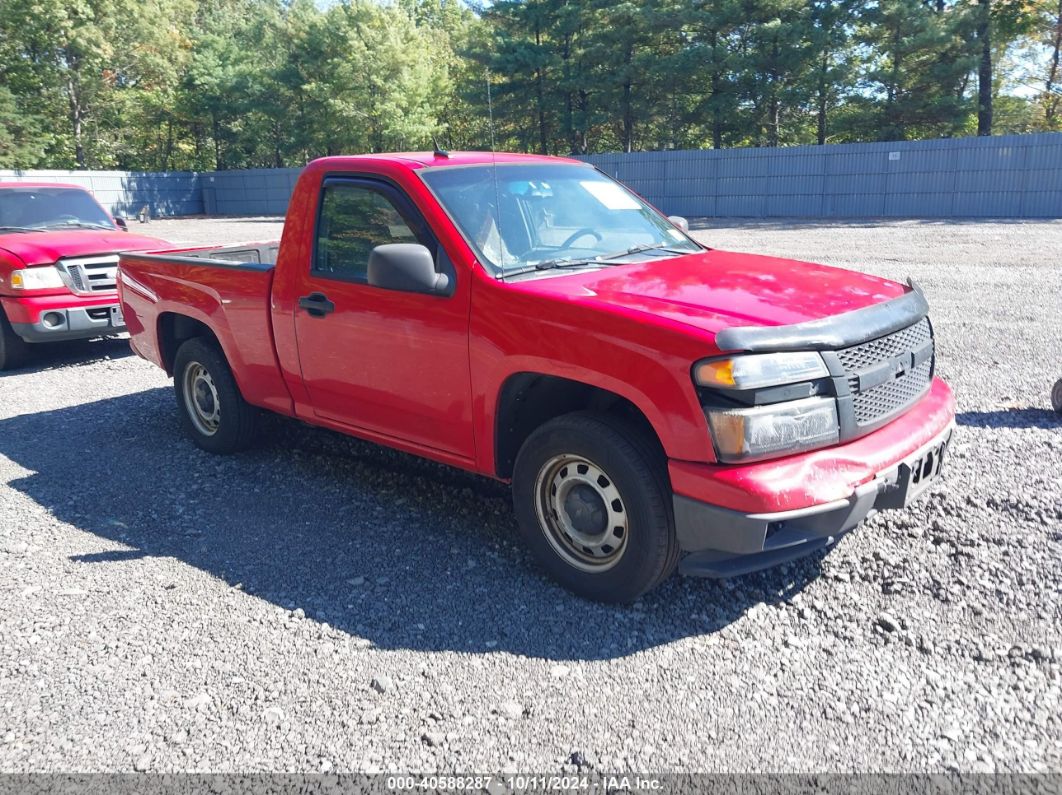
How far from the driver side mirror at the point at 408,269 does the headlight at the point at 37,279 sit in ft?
19.5

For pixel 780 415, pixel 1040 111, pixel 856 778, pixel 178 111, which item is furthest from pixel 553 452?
pixel 178 111

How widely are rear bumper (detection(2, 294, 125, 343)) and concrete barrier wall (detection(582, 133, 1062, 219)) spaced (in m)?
22.7

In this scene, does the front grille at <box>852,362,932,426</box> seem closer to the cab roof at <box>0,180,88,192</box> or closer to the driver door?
the driver door

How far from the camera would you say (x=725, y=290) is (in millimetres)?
3744

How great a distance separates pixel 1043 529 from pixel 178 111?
5388cm

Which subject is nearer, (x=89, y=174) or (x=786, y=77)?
(x=786, y=77)

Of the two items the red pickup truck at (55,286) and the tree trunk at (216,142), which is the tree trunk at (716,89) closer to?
the tree trunk at (216,142)

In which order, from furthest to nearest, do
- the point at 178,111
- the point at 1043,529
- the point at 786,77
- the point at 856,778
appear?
the point at 178,111
the point at 786,77
the point at 1043,529
the point at 856,778

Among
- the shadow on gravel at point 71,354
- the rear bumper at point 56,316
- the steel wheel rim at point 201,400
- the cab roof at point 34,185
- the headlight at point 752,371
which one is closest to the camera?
the headlight at point 752,371

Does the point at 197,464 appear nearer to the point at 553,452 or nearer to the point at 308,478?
the point at 308,478

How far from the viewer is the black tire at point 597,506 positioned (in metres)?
3.43

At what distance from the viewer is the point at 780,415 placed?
3.23 metres

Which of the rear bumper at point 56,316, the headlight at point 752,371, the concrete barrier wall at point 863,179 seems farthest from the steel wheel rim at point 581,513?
the concrete barrier wall at point 863,179

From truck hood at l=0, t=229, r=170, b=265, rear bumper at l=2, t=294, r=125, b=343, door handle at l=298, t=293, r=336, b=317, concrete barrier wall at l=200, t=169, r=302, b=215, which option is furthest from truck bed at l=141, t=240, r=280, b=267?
concrete barrier wall at l=200, t=169, r=302, b=215
